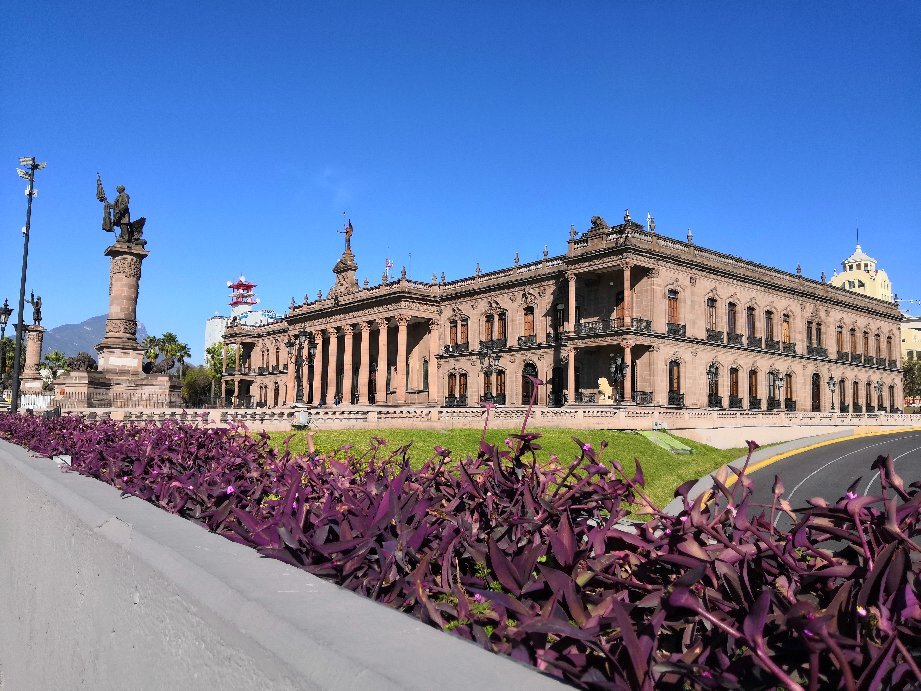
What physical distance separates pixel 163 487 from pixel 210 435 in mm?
2790

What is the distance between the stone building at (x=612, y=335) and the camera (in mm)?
41594

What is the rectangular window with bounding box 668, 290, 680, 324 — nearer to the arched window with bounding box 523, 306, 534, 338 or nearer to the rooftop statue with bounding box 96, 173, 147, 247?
the arched window with bounding box 523, 306, 534, 338

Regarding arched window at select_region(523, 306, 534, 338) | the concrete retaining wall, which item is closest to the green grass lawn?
arched window at select_region(523, 306, 534, 338)

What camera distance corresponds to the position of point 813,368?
167 ft

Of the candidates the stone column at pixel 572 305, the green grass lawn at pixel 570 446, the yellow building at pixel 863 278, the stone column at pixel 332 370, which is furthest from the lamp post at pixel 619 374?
the yellow building at pixel 863 278

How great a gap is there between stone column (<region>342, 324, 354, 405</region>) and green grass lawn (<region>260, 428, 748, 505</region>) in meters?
27.3

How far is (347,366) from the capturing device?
60531 mm

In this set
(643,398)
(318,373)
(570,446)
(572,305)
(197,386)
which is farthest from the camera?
(197,386)

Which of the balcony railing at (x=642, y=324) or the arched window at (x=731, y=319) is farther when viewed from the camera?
the arched window at (x=731, y=319)

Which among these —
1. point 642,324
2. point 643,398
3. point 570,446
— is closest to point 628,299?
point 642,324

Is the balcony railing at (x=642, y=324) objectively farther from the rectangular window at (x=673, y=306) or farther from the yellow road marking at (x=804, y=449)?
the yellow road marking at (x=804, y=449)

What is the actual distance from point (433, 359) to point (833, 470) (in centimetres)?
3439

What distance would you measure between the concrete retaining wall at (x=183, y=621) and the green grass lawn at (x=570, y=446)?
19.1m

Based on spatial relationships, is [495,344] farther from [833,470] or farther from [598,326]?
[833,470]
